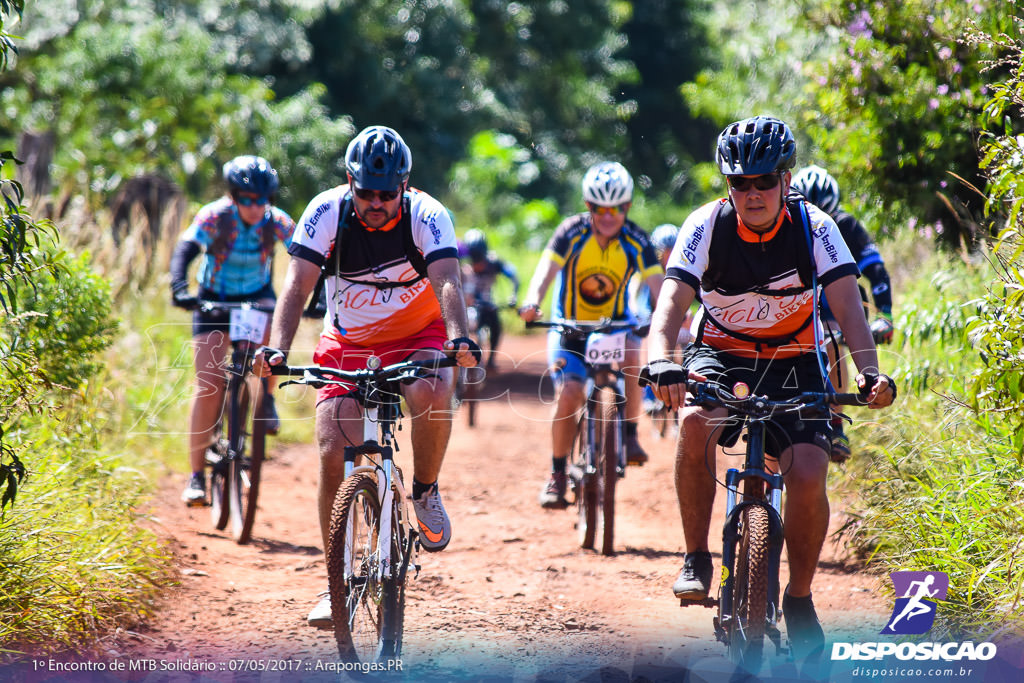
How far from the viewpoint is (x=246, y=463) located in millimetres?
7195

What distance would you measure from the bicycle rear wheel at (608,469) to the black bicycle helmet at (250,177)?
2641 mm

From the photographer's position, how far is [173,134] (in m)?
14.0

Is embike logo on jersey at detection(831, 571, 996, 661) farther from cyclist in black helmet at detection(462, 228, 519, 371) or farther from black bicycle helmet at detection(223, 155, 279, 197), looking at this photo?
cyclist in black helmet at detection(462, 228, 519, 371)

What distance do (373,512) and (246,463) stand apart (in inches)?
117

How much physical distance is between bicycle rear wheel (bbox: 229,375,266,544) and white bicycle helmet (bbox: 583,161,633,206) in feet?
8.37

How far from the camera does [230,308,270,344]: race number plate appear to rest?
23.1ft

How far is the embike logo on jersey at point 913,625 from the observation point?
4.37 meters

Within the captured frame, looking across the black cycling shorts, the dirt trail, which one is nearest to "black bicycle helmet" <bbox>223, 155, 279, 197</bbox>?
the dirt trail

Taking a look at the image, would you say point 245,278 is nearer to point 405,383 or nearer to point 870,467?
point 405,383

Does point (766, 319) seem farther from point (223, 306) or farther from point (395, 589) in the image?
point (223, 306)

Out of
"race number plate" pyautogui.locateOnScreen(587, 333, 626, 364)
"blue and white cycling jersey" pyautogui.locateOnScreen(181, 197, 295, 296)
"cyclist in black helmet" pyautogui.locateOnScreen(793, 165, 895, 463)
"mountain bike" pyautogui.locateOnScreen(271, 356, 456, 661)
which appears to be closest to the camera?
"mountain bike" pyautogui.locateOnScreen(271, 356, 456, 661)

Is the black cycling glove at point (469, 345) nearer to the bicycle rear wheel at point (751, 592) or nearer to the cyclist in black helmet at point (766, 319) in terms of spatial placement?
the cyclist in black helmet at point (766, 319)

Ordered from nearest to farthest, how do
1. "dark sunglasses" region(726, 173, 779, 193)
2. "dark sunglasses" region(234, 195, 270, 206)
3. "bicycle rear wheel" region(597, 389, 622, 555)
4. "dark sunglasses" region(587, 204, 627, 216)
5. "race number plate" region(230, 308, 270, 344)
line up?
1. "dark sunglasses" region(726, 173, 779, 193)
2. "bicycle rear wheel" region(597, 389, 622, 555)
3. "race number plate" region(230, 308, 270, 344)
4. "dark sunglasses" region(234, 195, 270, 206)
5. "dark sunglasses" region(587, 204, 627, 216)

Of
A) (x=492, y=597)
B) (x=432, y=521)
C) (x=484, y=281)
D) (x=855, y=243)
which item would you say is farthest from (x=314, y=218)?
(x=484, y=281)
